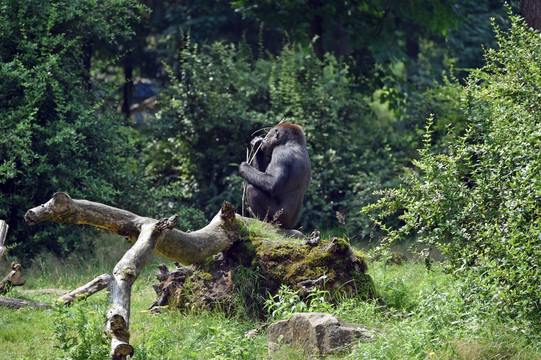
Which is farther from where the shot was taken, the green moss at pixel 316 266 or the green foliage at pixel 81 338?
the green moss at pixel 316 266

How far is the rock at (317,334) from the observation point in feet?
16.4

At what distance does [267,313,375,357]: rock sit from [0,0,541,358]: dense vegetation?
0.61ft

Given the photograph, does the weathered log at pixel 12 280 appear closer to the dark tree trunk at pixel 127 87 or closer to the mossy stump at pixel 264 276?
the mossy stump at pixel 264 276

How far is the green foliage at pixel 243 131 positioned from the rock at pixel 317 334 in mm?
6081

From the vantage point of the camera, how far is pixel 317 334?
5027 millimetres

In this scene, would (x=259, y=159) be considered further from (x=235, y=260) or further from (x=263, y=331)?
(x=263, y=331)

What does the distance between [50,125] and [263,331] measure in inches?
199

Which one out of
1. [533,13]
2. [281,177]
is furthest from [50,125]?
[533,13]

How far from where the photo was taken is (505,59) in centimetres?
593

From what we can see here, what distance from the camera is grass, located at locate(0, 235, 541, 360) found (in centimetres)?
474

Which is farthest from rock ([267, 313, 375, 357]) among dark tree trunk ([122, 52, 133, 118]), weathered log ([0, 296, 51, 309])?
dark tree trunk ([122, 52, 133, 118])

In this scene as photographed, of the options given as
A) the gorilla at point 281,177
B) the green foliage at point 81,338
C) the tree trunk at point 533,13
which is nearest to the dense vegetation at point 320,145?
the green foliage at point 81,338

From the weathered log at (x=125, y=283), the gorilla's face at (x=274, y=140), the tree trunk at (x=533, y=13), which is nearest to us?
the weathered log at (x=125, y=283)

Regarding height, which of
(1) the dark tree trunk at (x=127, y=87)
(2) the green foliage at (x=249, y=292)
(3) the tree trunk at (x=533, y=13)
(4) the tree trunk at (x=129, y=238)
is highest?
(3) the tree trunk at (x=533, y=13)
